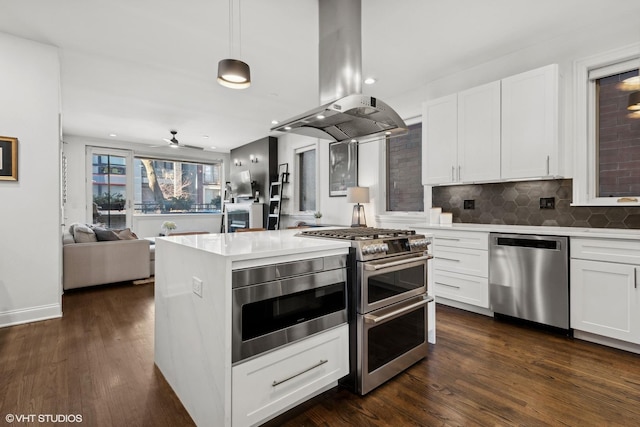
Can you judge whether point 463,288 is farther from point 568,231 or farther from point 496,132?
point 496,132

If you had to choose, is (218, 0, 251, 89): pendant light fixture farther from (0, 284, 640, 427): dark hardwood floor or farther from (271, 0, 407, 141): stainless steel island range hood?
(0, 284, 640, 427): dark hardwood floor

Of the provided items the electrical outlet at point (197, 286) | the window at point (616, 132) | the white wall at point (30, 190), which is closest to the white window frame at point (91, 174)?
the white wall at point (30, 190)

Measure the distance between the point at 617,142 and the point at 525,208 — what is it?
0.92 metres

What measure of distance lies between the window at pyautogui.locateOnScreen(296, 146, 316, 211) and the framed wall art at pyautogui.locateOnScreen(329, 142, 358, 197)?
2.95 ft

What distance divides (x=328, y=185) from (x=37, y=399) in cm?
466

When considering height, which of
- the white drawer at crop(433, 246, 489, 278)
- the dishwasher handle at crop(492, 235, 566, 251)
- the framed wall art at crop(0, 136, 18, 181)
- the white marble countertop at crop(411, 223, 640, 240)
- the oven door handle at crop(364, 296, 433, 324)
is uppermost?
the framed wall art at crop(0, 136, 18, 181)

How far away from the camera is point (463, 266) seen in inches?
127

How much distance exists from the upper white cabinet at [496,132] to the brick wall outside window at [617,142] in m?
0.44

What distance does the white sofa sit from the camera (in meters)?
3.99

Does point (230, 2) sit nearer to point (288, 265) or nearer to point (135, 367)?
point (288, 265)

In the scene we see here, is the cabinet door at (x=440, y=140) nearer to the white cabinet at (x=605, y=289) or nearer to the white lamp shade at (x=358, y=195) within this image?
the white lamp shade at (x=358, y=195)

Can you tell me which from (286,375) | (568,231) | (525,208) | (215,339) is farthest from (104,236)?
(568,231)

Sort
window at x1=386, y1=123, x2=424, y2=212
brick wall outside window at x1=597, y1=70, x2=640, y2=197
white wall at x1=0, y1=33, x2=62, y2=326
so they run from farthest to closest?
1. window at x1=386, y1=123, x2=424, y2=212
2. white wall at x1=0, y1=33, x2=62, y2=326
3. brick wall outside window at x1=597, y1=70, x2=640, y2=197

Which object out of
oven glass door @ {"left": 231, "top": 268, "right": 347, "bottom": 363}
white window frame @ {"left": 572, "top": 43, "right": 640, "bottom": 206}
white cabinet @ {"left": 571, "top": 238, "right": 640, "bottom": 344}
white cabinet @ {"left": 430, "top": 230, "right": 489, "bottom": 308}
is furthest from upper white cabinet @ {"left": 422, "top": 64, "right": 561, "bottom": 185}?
oven glass door @ {"left": 231, "top": 268, "right": 347, "bottom": 363}
